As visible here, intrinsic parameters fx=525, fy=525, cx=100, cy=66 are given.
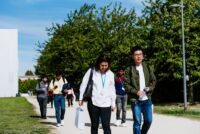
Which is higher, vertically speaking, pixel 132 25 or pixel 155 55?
pixel 132 25

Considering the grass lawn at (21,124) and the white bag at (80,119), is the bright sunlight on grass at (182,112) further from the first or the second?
the white bag at (80,119)

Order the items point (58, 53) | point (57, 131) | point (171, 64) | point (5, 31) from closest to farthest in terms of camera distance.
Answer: point (57, 131)
point (171, 64)
point (58, 53)
point (5, 31)

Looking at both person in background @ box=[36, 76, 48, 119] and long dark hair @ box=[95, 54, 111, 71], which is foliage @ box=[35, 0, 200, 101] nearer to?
person in background @ box=[36, 76, 48, 119]

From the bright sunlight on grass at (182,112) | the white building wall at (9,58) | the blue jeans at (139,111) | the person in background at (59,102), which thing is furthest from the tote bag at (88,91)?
the white building wall at (9,58)

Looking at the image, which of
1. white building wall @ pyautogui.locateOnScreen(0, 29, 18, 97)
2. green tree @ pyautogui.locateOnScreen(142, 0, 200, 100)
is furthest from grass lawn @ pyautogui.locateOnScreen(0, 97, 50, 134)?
white building wall @ pyautogui.locateOnScreen(0, 29, 18, 97)

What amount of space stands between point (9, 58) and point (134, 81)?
94795 mm

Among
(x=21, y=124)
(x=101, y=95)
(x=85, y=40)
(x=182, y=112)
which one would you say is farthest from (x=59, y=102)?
(x=85, y=40)

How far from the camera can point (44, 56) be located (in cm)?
6066

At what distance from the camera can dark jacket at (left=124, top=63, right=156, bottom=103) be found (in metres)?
8.87

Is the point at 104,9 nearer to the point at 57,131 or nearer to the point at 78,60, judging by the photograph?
the point at 78,60

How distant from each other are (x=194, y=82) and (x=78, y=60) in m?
17.8

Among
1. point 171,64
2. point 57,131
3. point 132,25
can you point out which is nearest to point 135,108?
point 57,131

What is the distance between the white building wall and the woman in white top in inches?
3651

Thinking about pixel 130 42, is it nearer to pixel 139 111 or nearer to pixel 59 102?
pixel 59 102
